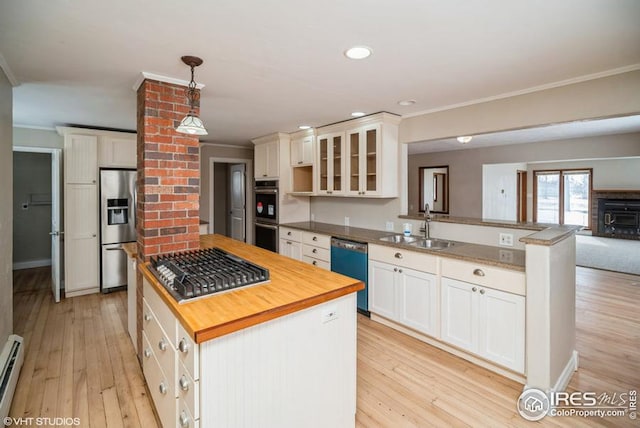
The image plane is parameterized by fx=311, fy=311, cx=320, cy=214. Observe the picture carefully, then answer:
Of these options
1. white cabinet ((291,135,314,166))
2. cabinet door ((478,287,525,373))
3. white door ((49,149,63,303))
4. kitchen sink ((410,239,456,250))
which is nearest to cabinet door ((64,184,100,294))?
white door ((49,149,63,303))

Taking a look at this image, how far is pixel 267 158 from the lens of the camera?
4.95 m

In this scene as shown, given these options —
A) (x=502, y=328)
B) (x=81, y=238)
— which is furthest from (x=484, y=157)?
(x=81, y=238)

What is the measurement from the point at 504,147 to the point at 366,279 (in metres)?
5.13

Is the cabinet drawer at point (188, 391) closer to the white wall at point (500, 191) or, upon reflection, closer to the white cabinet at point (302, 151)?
the white cabinet at point (302, 151)

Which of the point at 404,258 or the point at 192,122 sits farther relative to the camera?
the point at 404,258

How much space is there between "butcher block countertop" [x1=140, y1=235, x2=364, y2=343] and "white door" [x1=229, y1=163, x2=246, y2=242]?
158 inches

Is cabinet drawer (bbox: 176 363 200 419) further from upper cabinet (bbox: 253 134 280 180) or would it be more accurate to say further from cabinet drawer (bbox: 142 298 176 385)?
upper cabinet (bbox: 253 134 280 180)

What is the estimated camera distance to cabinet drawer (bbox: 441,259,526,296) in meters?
2.20

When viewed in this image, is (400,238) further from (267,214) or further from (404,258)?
(267,214)

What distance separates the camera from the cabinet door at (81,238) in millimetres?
4034

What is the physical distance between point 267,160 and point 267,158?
1.2 inches

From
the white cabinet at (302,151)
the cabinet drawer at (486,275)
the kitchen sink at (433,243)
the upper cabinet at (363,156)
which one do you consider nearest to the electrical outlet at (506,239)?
the kitchen sink at (433,243)

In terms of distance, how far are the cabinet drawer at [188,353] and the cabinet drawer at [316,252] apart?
2471mm

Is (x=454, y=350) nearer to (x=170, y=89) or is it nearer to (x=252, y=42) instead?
(x=252, y=42)
